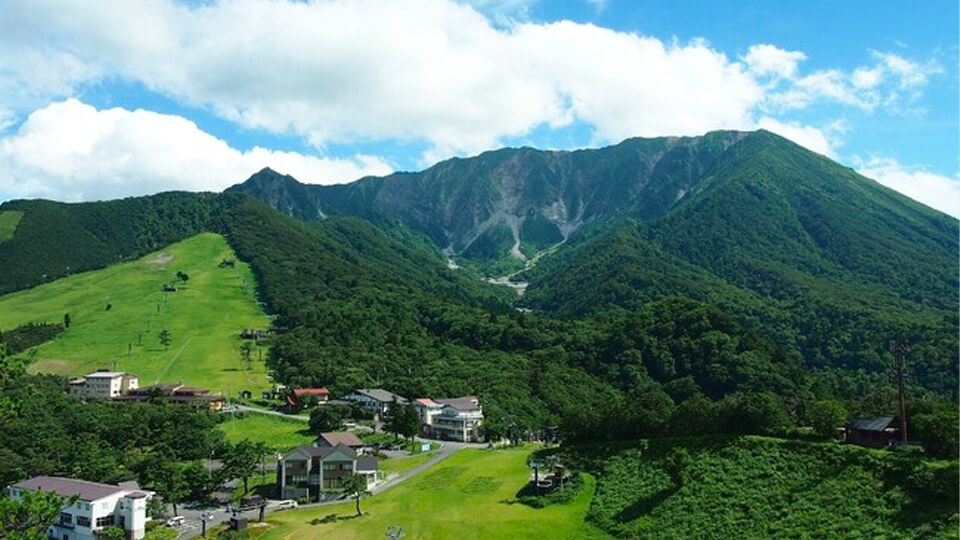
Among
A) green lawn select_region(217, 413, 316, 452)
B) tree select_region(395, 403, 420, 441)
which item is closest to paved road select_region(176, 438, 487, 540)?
tree select_region(395, 403, 420, 441)

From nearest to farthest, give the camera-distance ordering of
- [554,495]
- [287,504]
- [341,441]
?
[554,495], [287,504], [341,441]

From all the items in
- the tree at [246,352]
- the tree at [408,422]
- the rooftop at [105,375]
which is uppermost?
the tree at [246,352]

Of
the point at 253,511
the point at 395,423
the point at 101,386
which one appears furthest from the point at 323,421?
the point at 101,386

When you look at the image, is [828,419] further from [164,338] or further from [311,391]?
[164,338]

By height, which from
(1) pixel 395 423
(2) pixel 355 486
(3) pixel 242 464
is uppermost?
(1) pixel 395 423

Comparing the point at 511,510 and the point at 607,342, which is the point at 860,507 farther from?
the point at 607,342

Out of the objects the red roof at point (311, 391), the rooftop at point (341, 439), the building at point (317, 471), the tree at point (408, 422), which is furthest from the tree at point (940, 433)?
the red roof at point (311, 391)

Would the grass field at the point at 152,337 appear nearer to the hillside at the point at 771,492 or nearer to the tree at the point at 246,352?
the tree at the point at 246,352
